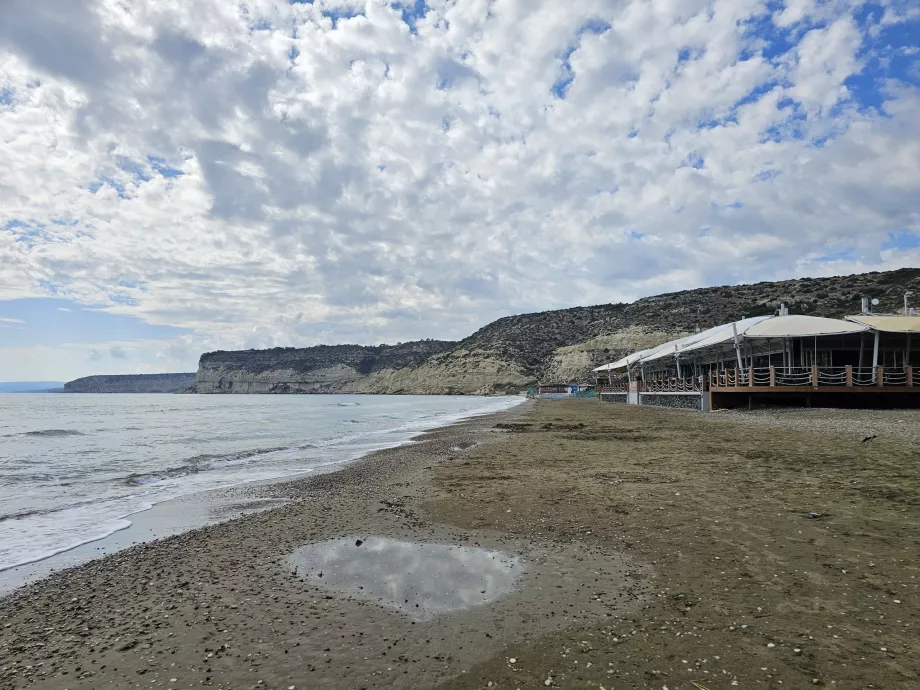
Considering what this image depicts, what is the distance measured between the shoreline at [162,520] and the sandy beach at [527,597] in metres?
0.43

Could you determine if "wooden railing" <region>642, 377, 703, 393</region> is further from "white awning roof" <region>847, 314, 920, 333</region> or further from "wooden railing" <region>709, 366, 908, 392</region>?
"white awning roof" <region>847, 314, 920, 333</region>

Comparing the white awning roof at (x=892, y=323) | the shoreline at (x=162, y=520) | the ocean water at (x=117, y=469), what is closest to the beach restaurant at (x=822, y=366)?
the white awning roof at (x=892, y=323)

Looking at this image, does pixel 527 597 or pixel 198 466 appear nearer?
pixel 527 597

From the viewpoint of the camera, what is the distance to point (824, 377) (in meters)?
25.1

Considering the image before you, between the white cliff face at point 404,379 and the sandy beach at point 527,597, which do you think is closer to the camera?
the sandy beach at point 527,597

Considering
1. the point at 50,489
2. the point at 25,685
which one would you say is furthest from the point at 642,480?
the point at 50,489

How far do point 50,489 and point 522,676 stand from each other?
1385cm

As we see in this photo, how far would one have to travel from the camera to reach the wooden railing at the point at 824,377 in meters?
24.3

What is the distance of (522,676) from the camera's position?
11.1ft

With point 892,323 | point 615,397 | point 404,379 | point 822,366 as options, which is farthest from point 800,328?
point 404,379

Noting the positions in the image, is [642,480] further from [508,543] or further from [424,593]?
[424,593]

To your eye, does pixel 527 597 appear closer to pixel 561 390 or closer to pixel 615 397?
pixel 615 397

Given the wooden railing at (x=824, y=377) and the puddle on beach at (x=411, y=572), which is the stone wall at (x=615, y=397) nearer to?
the wooden railing at (x=824, y=377)

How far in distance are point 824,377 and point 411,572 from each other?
26527 millimetres
